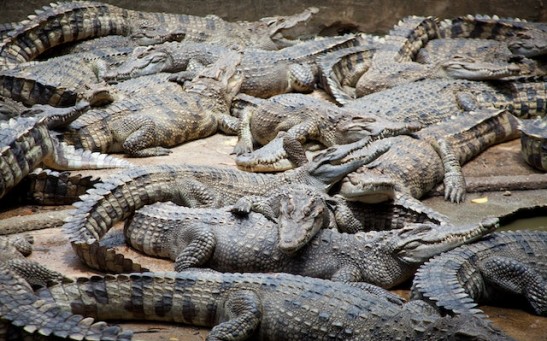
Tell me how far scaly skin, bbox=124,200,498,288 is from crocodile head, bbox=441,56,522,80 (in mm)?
3736

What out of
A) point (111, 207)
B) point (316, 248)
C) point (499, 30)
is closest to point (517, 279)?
point (316, 248)

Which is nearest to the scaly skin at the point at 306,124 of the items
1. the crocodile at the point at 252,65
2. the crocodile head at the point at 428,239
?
the crocodile at the point at 252,65

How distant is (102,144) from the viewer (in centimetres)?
753

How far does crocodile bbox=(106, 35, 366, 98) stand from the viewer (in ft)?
29.7

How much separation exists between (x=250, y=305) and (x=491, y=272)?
158cm

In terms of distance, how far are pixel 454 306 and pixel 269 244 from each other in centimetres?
132

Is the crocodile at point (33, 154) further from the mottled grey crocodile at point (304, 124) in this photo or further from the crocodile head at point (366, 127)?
the crocodile head at point (366, 127)

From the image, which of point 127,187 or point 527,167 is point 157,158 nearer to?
point 127,187

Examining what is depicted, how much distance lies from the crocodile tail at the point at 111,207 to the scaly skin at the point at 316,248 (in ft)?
1.40

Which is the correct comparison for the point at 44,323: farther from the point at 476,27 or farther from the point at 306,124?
the point at 476,27

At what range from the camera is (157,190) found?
6156 millimetres

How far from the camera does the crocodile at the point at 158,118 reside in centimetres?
751

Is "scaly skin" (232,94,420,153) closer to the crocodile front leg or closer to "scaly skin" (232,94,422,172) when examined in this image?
"scaly skin" (232,94,422,172)

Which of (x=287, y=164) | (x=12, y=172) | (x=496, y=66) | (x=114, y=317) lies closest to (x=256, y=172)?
(x=287, y=164)
